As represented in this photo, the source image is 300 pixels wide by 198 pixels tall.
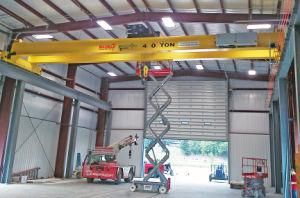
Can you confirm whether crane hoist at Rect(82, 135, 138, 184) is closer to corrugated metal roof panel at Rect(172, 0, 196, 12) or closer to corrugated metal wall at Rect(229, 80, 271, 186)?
corrugated metal wall at Rect(229, 80, 271, 186)

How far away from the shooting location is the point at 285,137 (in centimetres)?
1140

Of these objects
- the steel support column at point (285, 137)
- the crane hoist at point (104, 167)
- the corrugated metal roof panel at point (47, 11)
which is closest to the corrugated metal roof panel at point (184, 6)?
the steel support column at point (285, 137)

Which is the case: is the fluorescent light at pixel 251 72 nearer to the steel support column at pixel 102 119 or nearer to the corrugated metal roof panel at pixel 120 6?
the corrugated metal roof panel at pixel 120 6

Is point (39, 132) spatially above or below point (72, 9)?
below

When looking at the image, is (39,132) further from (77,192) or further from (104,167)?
(77,192)

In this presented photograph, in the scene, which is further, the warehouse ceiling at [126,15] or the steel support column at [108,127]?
the steel support column at [108,127]

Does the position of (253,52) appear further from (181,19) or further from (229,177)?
(229,177)

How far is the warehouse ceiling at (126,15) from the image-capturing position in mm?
14375

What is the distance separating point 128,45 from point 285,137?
7.03m

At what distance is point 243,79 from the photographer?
79.0 ft

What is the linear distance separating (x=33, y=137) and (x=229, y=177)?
13977 mm

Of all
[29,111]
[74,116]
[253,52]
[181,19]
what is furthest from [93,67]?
[253,52]

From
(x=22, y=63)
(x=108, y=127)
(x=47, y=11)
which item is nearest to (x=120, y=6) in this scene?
(x=47, y=11)

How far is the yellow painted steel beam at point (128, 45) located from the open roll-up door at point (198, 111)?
1221 centimetres
